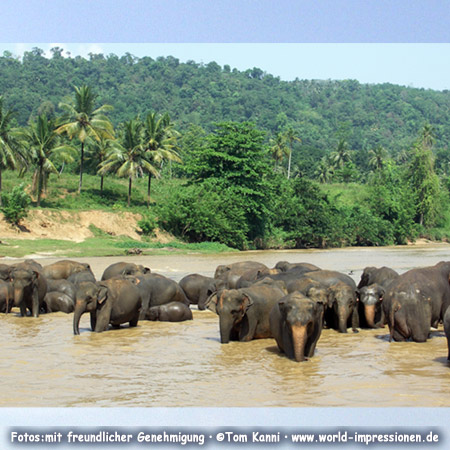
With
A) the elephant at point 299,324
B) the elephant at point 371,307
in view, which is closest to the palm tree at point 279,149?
the elephant at point 371,307

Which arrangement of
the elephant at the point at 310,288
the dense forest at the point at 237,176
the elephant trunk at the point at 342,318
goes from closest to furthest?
the elephant at the point at 310,288
the elephant trunk at the point at 342,318
the dense forest at the point at 237,176

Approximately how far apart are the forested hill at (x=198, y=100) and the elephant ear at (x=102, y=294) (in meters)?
117

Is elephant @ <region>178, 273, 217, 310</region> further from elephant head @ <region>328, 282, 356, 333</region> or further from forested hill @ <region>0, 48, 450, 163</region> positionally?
forested hill @ <region>0, 48, 450, 163</region>

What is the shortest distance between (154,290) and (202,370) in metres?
5.15

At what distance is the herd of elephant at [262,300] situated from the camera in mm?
10539

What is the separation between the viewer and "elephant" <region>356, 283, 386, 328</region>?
13.7 meters

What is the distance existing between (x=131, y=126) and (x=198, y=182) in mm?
5957

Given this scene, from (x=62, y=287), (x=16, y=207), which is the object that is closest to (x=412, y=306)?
(x=62, y=287)

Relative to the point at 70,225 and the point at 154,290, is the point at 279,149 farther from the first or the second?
the point at 154,290

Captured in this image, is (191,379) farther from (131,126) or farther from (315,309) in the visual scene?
(131,126)

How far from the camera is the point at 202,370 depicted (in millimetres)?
9875

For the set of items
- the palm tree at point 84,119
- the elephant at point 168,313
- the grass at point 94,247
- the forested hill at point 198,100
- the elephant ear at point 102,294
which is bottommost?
the grass at point 94,247

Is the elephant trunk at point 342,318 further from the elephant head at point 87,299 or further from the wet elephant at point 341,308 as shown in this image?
the elephant head at point 87,299

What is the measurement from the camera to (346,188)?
2992 inches
